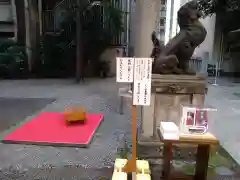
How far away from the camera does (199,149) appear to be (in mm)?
2707

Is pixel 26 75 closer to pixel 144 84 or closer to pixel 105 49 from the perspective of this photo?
pixel 105 49

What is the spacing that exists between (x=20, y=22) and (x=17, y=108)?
7.71m

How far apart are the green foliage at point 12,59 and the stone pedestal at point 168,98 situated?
9.41m

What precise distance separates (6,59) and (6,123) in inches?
292

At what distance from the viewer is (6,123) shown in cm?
486

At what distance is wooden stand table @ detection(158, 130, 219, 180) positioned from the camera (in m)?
2.38

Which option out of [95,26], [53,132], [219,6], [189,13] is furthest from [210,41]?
[53,132]

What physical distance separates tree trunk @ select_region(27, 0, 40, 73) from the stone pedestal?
9.91 metres

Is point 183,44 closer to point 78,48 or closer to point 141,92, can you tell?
point 141,92

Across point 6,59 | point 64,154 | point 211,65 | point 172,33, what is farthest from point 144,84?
point 211,65

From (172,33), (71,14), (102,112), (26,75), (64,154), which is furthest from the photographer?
(26,75)

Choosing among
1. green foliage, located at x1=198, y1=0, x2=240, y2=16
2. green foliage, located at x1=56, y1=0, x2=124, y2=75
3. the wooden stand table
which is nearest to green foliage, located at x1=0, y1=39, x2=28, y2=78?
green foliage, located at x1=56, y1=0, x2=124, y2=75

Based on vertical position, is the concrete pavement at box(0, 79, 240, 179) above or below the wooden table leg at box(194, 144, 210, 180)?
below

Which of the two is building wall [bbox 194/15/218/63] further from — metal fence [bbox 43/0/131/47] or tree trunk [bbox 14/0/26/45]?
tree trunk [bbox 14/0/26/45]
